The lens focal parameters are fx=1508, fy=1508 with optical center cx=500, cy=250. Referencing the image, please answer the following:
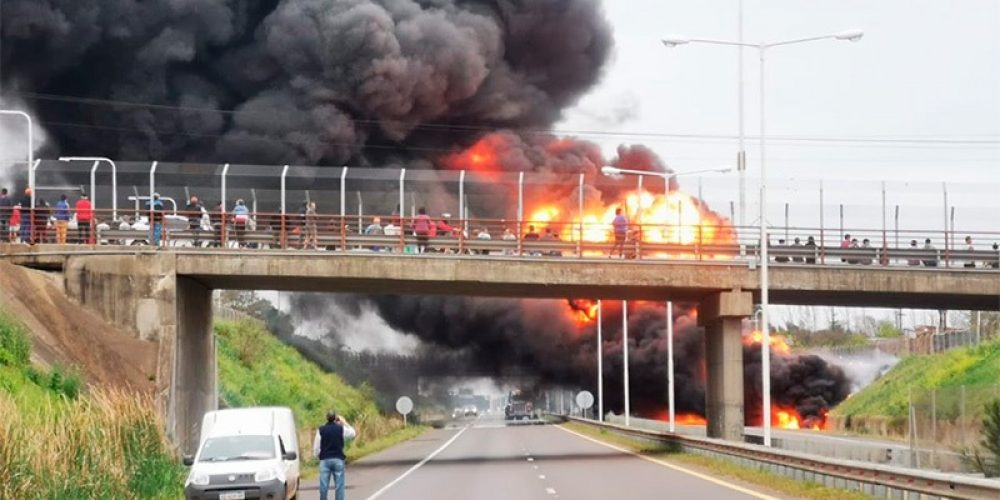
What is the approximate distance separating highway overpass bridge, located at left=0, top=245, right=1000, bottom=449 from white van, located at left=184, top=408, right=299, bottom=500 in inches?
487

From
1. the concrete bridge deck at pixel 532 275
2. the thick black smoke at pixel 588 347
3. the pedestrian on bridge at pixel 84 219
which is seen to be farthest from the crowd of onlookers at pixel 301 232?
the thick black smoke at pixel 588 347

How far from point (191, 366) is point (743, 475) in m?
18.2

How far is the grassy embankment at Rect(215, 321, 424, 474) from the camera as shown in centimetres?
6103

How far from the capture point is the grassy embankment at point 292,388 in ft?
200

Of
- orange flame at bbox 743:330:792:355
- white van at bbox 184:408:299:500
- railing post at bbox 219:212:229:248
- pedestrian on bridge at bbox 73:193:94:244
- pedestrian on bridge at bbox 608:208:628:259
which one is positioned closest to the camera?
white van at bbox 184:408:299:500

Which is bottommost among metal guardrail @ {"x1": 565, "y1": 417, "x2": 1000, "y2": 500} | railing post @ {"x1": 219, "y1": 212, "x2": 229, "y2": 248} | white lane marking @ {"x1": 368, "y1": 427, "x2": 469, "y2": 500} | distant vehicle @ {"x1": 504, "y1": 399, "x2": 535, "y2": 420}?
distant vehicle @ {"x1": 504, "y1": 399, "x2": 535, "y2": 420}

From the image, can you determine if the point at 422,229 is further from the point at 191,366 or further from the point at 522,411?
the point at 522,411

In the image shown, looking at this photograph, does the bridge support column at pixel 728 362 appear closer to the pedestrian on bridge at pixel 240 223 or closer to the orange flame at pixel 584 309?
the pedestrian on bridge at pixel 240 223

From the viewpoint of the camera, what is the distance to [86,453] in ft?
87.7

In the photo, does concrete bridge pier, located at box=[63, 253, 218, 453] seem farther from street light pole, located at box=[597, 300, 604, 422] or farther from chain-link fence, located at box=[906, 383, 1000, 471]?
street light pole, located at box=[597, 300, 604, 422]

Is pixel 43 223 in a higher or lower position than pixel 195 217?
lower

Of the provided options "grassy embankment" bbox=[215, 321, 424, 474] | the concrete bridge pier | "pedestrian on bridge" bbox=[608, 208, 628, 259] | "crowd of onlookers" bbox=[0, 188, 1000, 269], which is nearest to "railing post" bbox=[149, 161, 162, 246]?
"crowd of onlookers" bbox=[0, 188, 1000, 269]

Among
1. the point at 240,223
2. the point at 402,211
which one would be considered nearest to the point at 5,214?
the point at 240,223

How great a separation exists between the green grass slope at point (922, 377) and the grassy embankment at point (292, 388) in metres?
24.8
